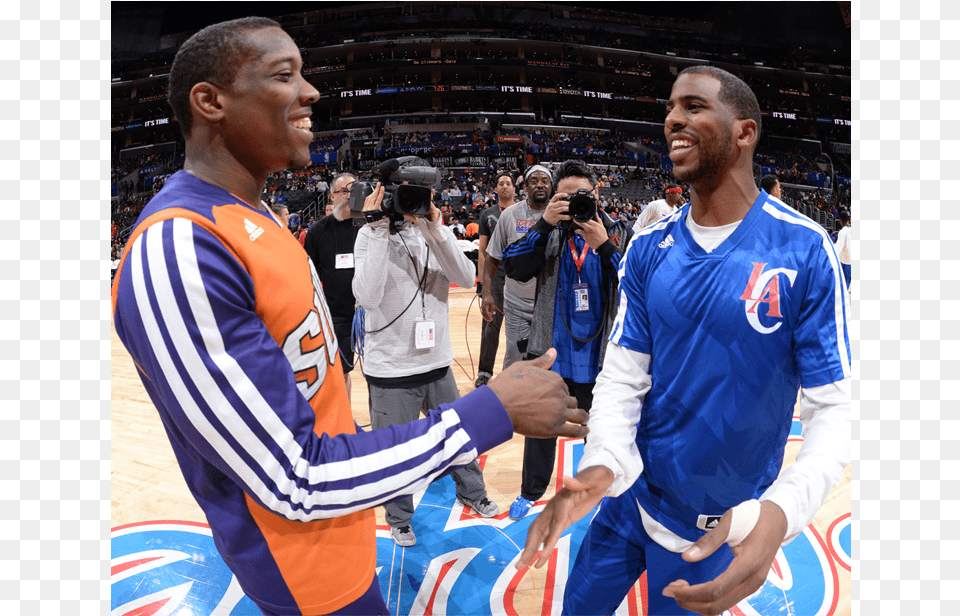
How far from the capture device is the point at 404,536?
271cm

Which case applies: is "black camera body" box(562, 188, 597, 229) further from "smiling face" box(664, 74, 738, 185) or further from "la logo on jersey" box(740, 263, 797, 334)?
"la logo on jersey" box(740, 263, 797, 334)

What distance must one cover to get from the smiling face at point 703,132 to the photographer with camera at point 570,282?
1.10m

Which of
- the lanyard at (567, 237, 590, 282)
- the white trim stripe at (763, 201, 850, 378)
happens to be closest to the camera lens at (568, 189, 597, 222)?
the lanyard at (567, 237, 590, 282)

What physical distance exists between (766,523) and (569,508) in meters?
0.38

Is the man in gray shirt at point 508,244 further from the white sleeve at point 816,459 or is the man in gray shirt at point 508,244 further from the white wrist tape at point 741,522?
the white wrist tape at point 741,522

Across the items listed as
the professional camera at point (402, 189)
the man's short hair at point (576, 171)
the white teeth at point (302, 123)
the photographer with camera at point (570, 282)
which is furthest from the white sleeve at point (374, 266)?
the white teeth at point (302, 123)

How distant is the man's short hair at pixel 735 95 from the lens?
1.36m

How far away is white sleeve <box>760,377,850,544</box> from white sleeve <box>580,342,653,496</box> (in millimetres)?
323

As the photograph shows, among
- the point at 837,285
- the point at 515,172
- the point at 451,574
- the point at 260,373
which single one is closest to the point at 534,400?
the point at 260,373

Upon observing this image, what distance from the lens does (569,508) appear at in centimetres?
112

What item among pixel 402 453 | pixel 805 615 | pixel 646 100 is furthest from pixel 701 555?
pixel 646 100

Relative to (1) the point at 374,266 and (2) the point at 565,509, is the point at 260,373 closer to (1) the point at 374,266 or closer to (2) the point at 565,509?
(2) the point at 565,509

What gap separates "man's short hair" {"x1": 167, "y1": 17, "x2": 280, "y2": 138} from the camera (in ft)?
3.09

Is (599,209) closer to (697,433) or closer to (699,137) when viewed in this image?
(699,137)
